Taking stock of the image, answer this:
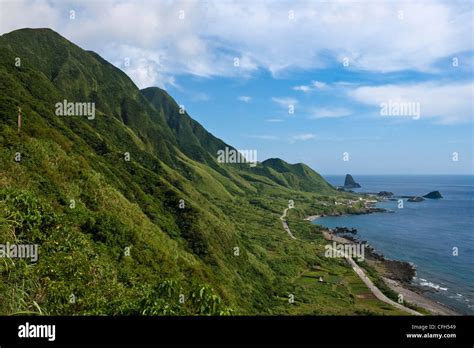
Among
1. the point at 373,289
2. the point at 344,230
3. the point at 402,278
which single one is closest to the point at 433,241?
the point at 402,278

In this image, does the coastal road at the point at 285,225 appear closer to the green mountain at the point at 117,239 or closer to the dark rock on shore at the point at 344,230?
the green mountain at the point at 117,239

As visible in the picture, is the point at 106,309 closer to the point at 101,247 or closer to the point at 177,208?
the point at 101,247

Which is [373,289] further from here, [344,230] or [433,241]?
[344,230]

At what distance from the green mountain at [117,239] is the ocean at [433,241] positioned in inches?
529

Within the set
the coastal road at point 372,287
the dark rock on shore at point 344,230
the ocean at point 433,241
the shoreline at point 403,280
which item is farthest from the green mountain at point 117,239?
the ocean at point 433,241

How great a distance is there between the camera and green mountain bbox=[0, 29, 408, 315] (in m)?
10.5

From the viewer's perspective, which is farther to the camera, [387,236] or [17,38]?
[17,38]

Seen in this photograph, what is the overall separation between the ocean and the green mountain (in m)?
13.4

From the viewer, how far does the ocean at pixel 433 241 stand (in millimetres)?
60969

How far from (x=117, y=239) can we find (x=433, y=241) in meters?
86.7

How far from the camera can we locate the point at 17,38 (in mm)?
144875

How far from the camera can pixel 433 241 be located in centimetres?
9094

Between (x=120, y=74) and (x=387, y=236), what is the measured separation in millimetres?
150602
